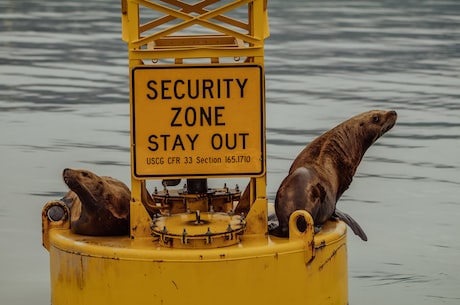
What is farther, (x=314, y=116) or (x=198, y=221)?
(x=314, y=116)

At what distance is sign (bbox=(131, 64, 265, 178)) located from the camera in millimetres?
8328

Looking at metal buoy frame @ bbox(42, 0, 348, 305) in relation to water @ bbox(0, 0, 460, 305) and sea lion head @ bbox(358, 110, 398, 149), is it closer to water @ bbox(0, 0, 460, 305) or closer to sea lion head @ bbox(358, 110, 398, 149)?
sea lion head @ bbox(358, 110, 398, 149)

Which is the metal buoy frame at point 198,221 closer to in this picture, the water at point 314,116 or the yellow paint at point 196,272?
the yellow paint at point 196,272

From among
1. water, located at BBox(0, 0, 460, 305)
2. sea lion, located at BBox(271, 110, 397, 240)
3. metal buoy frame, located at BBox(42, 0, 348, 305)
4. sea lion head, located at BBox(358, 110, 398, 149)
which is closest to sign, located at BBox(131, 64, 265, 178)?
metal buoy frame, located at BBox(42, 0, 348, 305)

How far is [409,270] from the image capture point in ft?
38.8

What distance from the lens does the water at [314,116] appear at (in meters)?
12.1

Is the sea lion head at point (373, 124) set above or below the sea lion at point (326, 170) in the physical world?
above

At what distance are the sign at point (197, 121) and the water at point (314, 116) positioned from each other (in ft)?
9.27

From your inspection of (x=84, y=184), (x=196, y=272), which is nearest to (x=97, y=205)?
(x=84, y=184)

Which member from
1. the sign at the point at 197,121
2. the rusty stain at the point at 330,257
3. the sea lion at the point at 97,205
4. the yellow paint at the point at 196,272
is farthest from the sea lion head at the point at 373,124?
the sea lion at the point at 97,205

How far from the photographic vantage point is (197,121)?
330 inches

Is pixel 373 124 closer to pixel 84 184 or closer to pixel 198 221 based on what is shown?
pixel 198 221

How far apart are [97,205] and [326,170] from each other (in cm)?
140

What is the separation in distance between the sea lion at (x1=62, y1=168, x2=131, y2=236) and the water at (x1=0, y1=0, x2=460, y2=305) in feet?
7.39
